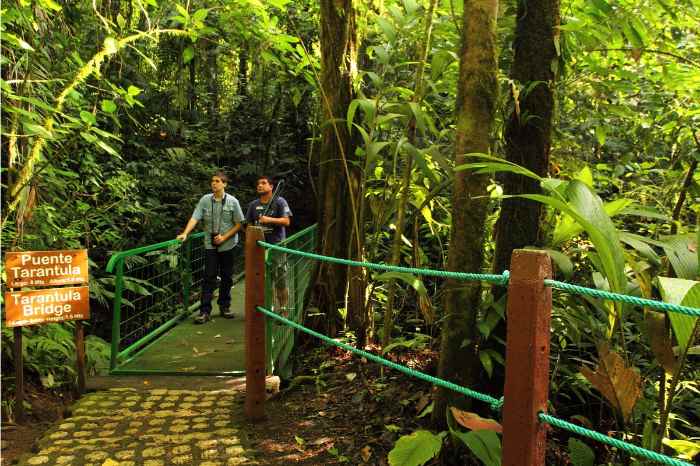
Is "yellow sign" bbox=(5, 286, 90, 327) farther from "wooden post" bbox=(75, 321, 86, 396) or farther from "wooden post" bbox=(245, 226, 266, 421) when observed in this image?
"wooden post" bbox=(245, 226, 266, 421)

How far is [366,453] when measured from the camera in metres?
3.10

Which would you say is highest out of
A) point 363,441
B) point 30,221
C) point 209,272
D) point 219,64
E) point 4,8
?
point 219,64

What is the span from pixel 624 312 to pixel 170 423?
9.45 ft

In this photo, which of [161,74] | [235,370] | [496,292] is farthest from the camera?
[161,74]

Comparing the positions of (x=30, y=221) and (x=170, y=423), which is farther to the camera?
(x=30, y=221)

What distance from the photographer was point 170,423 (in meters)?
→ 3.56

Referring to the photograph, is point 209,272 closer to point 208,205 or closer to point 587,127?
point 208,205

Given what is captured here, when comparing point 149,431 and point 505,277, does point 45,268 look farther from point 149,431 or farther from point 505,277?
point 505,277

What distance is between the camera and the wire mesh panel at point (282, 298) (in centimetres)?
396

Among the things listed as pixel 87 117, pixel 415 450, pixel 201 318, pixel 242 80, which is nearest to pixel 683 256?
pixel 415 450

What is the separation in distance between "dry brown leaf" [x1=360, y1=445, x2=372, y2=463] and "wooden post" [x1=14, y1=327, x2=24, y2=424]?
2494 millimetres

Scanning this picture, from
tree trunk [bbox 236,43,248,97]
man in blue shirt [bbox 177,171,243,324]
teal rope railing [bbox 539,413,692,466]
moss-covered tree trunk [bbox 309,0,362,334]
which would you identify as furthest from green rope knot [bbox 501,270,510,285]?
tree trunk [bbox 236,43,248,97]

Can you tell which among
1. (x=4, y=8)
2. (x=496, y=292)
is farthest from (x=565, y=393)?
(x=4, y=8)

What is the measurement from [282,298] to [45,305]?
173 cm
